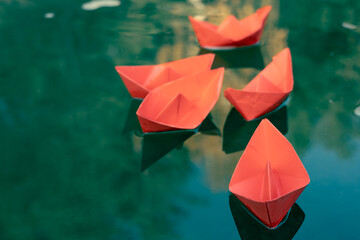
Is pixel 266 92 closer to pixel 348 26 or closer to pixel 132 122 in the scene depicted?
pixel 132 122

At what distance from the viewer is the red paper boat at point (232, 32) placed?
1.68 m

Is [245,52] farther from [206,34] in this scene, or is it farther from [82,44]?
[82,44]

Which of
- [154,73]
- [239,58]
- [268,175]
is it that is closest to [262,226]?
[268,175]

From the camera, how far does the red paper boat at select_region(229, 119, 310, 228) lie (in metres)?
0.92

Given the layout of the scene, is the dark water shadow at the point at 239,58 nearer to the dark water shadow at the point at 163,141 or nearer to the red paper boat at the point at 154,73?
the red paper boat at the point at 154,73

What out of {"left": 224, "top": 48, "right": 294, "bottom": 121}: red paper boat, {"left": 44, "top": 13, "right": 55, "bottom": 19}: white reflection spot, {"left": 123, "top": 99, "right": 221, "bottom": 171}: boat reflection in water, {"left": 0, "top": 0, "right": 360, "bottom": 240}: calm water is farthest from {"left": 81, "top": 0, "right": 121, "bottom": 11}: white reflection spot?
{"left": 224, "top": 48, "right": 294, "bottom": 121}: red paper boat

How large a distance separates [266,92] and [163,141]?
0.36 m

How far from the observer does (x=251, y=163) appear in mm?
1002

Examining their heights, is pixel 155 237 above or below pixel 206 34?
below

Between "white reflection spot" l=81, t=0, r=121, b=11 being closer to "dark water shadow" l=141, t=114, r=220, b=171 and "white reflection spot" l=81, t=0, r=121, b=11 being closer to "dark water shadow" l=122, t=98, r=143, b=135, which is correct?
"dark water shadow" l=122, t=98, r=143, b=135

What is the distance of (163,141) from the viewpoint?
1.25 meters

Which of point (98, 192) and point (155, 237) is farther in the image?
point (98, 192)

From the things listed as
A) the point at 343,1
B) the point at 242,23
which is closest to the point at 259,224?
the point at 242,23

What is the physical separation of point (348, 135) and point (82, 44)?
46.9 inches
